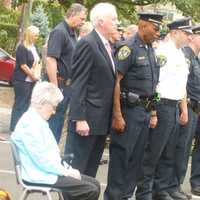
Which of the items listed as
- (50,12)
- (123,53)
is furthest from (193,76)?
(50,12)

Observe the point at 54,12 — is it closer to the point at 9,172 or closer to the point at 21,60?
the point at 21,60

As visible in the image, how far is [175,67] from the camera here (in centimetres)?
752

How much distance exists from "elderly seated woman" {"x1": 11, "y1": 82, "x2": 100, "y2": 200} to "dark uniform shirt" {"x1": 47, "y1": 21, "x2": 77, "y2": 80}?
2.50 meters

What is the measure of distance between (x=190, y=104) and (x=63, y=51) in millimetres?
1559

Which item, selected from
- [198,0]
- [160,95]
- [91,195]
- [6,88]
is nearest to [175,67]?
[160,95]

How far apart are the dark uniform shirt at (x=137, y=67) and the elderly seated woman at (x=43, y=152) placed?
112 centimetres

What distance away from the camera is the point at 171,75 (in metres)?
7.49

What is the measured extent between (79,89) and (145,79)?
74cm

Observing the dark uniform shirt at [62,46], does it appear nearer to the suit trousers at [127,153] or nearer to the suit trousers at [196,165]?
the suit trousers at [127,153]

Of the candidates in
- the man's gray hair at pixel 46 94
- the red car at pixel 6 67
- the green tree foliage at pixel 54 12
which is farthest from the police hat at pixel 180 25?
the green tree foliage at pixel 54 12

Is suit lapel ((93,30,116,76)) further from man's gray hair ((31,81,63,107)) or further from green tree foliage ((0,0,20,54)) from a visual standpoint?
green tree foliage ((0,0,20,54))

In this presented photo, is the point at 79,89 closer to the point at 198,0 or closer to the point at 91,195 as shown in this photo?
the point at 91,195

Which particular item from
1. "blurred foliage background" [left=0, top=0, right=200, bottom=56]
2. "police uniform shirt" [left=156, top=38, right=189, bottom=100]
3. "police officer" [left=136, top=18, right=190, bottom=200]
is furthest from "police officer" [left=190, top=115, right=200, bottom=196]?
"blurred foliage background" [left=0, top=0, right=200, bottom=56]

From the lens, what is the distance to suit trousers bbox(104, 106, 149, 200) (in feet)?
22.3
